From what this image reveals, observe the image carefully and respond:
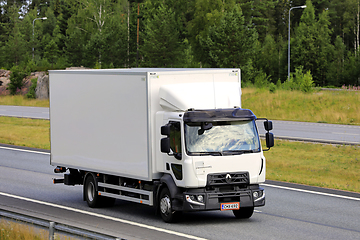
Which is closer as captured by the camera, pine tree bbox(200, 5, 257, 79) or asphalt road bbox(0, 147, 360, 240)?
asphalt road bbox(0, 147, 360, 240)

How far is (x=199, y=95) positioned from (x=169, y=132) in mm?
1082

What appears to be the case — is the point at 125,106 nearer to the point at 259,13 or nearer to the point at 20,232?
the point at 20,232

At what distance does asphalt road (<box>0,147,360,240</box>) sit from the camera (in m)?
10.2

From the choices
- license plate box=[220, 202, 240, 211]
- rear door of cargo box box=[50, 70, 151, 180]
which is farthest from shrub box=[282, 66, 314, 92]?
license plate box=[220, 202, 240, 211]

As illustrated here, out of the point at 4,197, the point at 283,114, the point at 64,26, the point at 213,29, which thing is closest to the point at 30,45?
the point at 64,26

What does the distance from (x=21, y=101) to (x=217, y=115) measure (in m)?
46.5

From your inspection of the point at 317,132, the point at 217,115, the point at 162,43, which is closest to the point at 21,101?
the point at 162,43

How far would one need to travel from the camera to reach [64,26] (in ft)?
300

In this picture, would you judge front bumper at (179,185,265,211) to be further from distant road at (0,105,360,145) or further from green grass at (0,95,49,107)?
green grass at (0,95,49,107)

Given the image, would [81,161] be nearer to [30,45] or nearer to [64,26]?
[30,45]

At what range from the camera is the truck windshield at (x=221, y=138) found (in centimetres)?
1074

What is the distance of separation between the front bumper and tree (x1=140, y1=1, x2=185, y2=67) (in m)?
58.5

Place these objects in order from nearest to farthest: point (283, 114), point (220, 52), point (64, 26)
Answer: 1. point (283, 114)
2. point (220, 52)
3. point (64, 26)

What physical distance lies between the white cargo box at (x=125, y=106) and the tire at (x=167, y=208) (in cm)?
44
